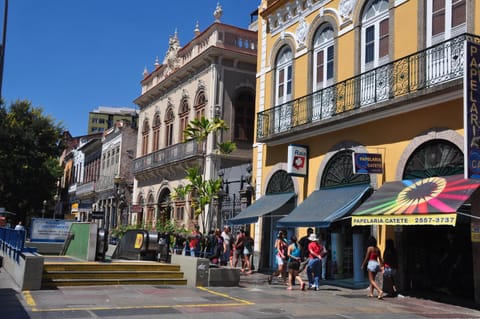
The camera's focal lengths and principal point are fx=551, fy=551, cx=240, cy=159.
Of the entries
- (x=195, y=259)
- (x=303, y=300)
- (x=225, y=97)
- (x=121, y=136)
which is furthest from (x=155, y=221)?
(x=303, y=300)

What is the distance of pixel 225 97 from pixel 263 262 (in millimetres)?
9588

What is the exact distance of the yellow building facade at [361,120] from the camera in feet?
43.4

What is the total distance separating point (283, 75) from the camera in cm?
2045

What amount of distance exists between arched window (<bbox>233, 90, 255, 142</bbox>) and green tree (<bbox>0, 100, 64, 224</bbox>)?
23.4 meters

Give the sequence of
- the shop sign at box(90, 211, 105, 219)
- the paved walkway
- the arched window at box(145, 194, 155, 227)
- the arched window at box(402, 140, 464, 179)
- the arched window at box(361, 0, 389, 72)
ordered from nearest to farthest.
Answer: the paved walkway, the arched window at box(402, 140, 464, 179), the arched window at box(361, 0, 389, 72), the shop sign at box(90, 211, 105, 219), the arched window at box(145, 194, 155, 227)

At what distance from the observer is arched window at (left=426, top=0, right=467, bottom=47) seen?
13227 millimetres

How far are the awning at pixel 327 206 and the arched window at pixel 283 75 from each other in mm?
4447

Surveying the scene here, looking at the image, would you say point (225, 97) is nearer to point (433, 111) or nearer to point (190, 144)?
point (190, 144)

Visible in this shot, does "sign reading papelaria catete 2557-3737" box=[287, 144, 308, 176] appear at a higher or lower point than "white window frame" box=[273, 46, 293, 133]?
lower

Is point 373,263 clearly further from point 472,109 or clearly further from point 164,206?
point 164,206

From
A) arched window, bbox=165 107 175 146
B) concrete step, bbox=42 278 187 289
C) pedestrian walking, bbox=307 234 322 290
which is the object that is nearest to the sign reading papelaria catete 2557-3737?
pedestrian walking, bbox=307 234 322 290

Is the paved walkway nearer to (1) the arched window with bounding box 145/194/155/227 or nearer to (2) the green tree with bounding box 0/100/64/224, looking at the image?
(1) the arched window with bounding box 145/194/155/227

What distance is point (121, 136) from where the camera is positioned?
41.9 metres

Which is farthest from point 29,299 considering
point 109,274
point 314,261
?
point 314,261
